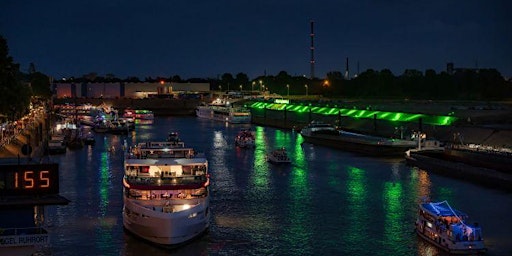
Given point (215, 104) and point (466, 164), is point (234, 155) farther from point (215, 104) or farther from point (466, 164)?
point (215, 104)

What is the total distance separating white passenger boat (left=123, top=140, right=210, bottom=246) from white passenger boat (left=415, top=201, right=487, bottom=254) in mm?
6977

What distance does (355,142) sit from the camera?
5425 centimetres

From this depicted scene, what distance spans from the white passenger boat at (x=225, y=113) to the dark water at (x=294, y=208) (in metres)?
44.0

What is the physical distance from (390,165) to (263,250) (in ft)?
74.8

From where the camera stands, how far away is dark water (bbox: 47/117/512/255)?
75.3 feet

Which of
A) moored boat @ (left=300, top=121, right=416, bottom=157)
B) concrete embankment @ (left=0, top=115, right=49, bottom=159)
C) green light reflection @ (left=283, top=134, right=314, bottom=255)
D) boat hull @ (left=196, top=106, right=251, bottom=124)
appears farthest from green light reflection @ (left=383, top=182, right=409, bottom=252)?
boat hull @ (left=196, top=106, right=251, bottom=124)

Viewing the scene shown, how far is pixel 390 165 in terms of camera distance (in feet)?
144

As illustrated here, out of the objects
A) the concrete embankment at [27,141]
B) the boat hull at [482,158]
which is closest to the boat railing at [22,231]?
the concrete embankment at [27,141]

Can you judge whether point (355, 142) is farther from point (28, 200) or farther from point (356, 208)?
point (28, 200)

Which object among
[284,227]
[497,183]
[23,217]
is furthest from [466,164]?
[23,217]

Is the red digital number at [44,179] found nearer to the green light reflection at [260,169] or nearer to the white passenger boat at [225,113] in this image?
the green light reflection at [260,169]

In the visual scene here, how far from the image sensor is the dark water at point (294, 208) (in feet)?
75.3

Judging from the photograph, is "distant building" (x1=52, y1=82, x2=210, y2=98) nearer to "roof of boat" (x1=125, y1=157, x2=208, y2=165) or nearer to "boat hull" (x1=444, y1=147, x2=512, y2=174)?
"boat hull" (x1=444, y1=147, x2=512, y2=174)

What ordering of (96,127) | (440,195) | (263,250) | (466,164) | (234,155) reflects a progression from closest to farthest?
1. (263,250)
2. (440,195)
3. (466,164)
4. (234,155)
5. (96,127)
